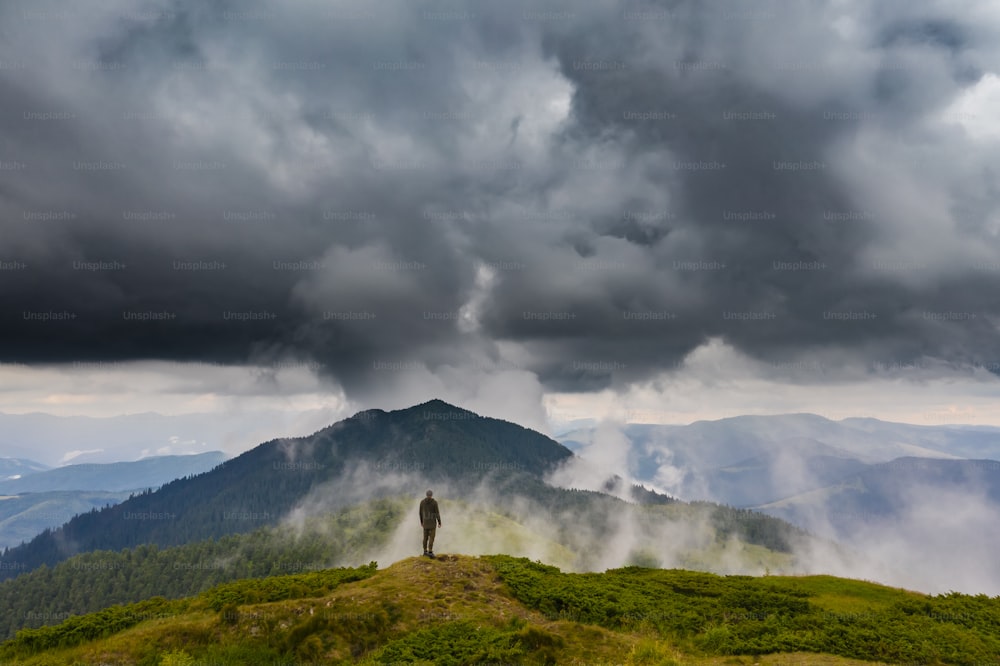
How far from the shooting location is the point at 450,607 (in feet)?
89.2

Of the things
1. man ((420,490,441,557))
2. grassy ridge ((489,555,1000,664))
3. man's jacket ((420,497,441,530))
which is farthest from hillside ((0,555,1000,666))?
man's jacket ((420,497,441,530))

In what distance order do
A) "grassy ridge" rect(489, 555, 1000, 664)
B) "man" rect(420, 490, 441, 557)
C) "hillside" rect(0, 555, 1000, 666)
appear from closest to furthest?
"hillside" rect(0, 555, 1000, 666)
"grassy ridge" rect(489, 555, 1000, 664)
"man" rect(420, 490, 441, 557)

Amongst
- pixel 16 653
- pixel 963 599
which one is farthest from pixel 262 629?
pixel 963 599

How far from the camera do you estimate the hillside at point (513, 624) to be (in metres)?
22.2

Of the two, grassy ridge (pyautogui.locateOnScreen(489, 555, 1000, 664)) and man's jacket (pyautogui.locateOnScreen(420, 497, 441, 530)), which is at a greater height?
man's jacket (pyautogui.locateOnScreen(420, 497, 441, 530))

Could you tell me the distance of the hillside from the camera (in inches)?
873

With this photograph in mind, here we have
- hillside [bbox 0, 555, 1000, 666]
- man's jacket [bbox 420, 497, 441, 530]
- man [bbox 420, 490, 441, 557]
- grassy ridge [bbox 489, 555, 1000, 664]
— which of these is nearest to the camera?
hillside [bbox 0, 555, 1000, 666]

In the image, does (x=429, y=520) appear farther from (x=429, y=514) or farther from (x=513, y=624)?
(x=513, y=624)

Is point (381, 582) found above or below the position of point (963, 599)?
above

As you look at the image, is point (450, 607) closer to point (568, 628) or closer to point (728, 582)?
point (568, 628)

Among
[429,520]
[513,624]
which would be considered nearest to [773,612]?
[513,624]

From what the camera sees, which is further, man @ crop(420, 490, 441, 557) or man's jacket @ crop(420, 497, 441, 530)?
man's jacket @ crop(420, 497, 441, 530)

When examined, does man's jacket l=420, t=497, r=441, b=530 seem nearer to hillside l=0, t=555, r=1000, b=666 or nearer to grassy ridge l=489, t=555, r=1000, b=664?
hillside l=0, t=555, r=1000, b=666

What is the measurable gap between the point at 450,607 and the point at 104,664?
14.7 meters
